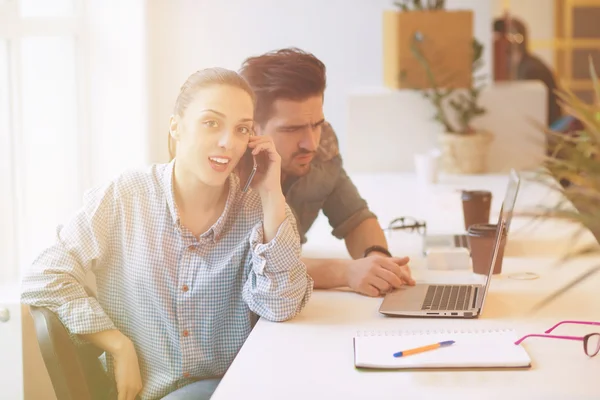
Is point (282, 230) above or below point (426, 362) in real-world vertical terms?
above

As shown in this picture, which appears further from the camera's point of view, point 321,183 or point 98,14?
point 98,14

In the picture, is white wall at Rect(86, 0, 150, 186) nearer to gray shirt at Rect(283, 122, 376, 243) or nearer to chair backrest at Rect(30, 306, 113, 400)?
gray shirt at Rect(283, 122, 376, 243)

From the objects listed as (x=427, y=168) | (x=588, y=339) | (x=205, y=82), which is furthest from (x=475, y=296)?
(x=427, y=168)

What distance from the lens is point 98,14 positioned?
12.2 ft

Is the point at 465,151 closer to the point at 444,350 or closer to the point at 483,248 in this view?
the point at 483,248

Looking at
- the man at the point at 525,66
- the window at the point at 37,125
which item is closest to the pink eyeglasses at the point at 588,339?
the window at the point at 37,125

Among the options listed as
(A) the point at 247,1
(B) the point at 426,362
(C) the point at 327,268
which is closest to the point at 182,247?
(C) the point at 327,268

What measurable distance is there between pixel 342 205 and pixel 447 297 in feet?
1.99

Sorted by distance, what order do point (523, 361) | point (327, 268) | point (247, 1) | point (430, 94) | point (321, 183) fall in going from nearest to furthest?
point (523, 361) < point (327, 268) < point (321, 183) < point (430, 94) < point (247, 1)

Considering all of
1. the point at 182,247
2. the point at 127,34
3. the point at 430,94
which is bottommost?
the point at 182,247

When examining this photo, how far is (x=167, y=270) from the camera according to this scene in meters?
1.80

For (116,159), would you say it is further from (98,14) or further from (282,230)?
(282,230)

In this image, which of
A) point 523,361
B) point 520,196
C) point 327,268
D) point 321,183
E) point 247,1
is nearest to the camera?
point 523,361

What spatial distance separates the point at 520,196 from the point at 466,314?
56.4 inches
